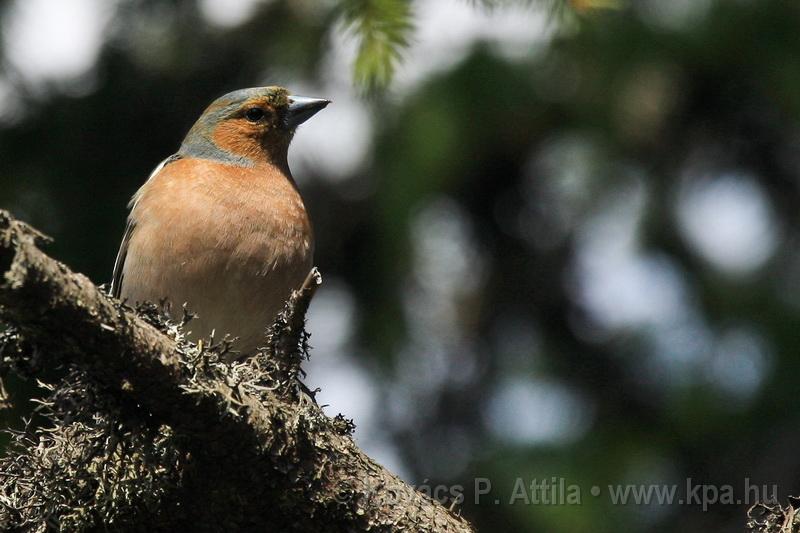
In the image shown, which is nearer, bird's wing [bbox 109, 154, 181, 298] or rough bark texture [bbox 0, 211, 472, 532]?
rough bark texture [bbox 0, 211, 472, 532]

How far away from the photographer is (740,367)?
6.64 meters

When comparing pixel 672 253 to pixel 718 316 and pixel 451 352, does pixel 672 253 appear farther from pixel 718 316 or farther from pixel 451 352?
pixel 451 352

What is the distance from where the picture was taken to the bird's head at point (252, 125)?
5477mm

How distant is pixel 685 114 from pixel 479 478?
9.03 ft

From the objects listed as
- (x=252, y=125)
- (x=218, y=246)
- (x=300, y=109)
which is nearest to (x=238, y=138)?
(x=252, y=125)

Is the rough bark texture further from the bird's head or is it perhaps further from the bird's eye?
the bird's eye

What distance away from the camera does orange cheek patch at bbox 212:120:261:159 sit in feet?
17.9

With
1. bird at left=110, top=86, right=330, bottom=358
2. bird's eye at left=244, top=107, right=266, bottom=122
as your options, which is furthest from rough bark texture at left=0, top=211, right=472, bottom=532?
bird's eye at left=244, top=107, right=266, bottom=122

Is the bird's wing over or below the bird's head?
below

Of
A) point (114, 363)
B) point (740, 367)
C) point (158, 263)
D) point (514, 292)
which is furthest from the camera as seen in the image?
point (514, 292)

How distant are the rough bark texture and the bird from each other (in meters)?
1.26

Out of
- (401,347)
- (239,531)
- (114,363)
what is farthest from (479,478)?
(114,363)

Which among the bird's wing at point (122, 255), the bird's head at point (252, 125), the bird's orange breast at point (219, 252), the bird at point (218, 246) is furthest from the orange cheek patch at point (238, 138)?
the bird's orange breast at point (219, 252)

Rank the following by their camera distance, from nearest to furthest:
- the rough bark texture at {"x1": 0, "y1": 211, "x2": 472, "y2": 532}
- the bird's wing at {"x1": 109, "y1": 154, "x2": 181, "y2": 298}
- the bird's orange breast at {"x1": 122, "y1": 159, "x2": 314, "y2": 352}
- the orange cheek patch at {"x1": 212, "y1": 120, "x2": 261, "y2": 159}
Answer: the rough bark texture at {"x1": 0, "y1": 211, "x2": 472, "y2": 532}
the bird's orange breast at {"x1": 122, "y1": 159, "x2": 314, "y2": 352}
the bird's wing at {"x1": 109, "y1": 154, "x2": 181, "y2": 298}
the orange cheek patch at {"x1": 212, "y1": 120, "x2": 261, "y2": 159}
